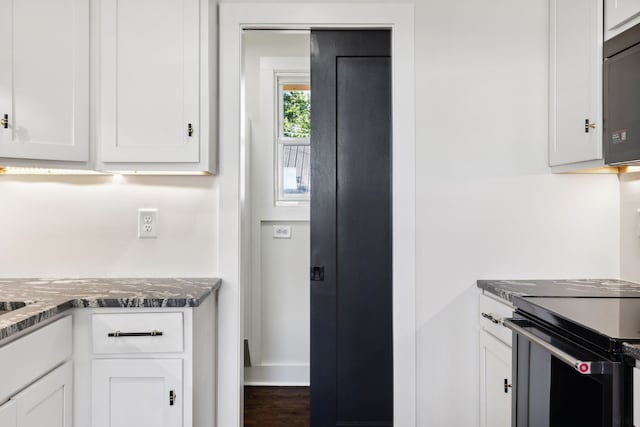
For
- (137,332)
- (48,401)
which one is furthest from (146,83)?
(48,401)

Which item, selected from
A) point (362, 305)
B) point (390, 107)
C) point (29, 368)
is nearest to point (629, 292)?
point (362, 305)

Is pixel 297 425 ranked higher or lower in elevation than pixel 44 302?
lower

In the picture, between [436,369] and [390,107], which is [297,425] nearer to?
[436,369]

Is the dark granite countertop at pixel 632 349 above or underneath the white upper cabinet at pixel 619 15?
underneath

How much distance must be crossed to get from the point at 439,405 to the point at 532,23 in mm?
1772

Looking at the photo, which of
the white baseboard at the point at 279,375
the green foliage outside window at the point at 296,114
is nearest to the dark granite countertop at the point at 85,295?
the white baseboard at the point at 279,375

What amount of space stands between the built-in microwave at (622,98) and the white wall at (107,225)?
159 centimetres

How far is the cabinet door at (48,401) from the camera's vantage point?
1428 mm

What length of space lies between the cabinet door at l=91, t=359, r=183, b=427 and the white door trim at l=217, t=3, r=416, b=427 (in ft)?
1.40

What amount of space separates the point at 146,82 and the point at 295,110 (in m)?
1.53

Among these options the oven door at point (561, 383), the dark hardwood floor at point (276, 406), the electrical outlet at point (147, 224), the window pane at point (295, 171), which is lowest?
the dark hardwood floor at point (276, 406)

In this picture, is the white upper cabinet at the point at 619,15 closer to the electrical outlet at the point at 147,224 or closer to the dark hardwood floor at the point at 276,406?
the electrical outlet at the point at 147,224

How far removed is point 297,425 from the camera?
271cm

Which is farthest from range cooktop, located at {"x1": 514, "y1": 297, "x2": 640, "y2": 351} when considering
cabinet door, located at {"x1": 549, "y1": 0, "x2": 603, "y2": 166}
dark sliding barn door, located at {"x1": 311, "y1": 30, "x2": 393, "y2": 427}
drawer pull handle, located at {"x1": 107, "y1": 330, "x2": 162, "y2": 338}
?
drawer pull handle, located at {"x1": 107, "y1": 330, "x2": 162, "y2": 338}
